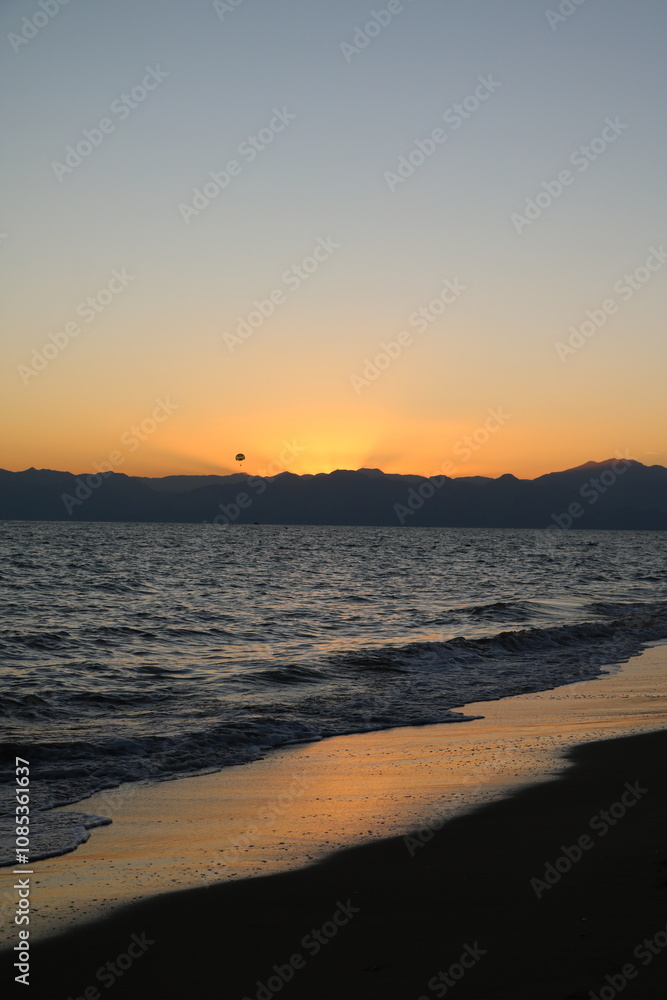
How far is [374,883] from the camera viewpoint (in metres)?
6.01

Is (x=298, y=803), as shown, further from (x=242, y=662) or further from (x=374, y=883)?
(x=242, y=662)

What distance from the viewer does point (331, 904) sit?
5668 millimetres

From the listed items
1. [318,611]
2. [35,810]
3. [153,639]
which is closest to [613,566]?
[318,611]

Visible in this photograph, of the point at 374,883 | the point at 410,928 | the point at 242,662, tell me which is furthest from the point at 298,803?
the point at 242,662

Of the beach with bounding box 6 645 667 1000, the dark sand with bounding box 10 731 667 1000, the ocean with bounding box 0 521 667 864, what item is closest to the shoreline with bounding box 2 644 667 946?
the beach with bounding box 6 645 667 1000

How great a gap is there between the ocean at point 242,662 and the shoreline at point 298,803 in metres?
0.56

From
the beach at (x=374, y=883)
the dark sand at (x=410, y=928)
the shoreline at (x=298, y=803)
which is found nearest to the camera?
the dark sand at (x=410, y=928)

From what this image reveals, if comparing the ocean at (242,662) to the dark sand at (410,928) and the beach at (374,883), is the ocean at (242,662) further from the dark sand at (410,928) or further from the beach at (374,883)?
the dark sand at (410,928)

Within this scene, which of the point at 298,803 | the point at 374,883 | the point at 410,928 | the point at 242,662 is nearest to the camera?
the point at 410,928

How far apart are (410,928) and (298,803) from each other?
3.28m

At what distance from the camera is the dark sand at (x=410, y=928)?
4.49 meters

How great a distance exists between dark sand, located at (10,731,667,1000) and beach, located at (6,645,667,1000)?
1 cm

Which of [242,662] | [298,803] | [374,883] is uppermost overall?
[374,883]

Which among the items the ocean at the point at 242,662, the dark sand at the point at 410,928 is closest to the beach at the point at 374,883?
the dark sand at the point at 410,928
